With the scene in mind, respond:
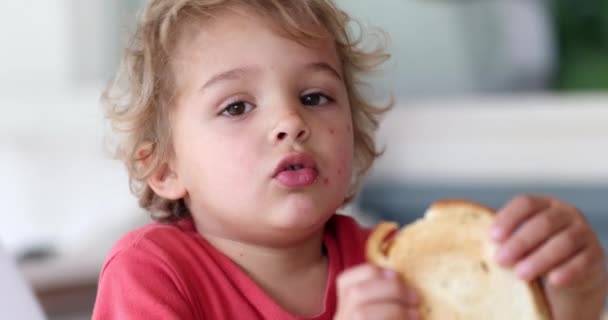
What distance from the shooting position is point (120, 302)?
2.49 feet

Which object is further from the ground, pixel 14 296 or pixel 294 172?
pixel 294 172

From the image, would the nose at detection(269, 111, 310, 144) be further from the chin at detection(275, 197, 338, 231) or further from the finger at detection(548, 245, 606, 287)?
the finger at detection(548, 245, 606, 287)

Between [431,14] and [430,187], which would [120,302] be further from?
[431,14]

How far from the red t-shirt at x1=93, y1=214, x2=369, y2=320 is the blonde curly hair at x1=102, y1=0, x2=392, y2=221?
0.09m

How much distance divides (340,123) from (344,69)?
120 millimetres

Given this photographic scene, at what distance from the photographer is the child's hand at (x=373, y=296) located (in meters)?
0.63

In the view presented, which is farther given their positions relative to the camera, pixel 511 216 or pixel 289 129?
pixel 289 129

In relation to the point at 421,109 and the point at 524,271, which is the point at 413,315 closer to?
the point at 524,271

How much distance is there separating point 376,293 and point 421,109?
1731 millimetres

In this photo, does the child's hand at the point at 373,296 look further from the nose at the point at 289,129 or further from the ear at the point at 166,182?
the ear at the point at 166,182

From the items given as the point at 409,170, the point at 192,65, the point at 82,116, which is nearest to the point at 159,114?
the point at 192,65

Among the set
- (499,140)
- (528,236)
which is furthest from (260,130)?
(499,140)

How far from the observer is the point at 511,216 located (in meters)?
0.65

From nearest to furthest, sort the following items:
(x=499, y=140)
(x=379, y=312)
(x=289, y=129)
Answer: (x=379, y=312), (x=289, y=129), (x=499, y=140)
